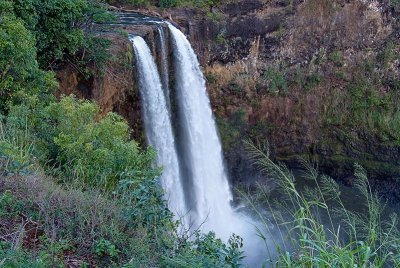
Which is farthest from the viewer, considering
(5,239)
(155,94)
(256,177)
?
(256,177)

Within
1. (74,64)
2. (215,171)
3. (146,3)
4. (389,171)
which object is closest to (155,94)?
(74,64)

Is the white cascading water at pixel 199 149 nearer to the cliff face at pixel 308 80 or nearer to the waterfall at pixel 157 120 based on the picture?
the waterfall at pixel 157 120

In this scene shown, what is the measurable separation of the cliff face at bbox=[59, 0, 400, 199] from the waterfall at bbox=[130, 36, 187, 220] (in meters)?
4.80

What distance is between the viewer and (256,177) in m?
18.6

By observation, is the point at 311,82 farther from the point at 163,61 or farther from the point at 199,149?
the point at 163,61

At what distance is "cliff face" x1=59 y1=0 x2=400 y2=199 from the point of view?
1869 centimetres

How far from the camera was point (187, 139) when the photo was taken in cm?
1605

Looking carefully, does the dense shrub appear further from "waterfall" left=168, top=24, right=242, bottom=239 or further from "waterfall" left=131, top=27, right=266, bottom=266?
"waterfall" left=168, top=24, right=242, bottom=239

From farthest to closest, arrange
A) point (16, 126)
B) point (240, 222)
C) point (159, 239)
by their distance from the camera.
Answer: point (240, 222), point (16, 126), point (159, 239)

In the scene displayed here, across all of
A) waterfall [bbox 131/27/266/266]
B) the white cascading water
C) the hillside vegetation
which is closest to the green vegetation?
the hillside vegetation

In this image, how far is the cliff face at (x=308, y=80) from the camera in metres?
18.7

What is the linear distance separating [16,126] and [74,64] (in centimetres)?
445

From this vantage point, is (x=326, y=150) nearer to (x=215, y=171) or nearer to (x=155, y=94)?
(x=215, y=171)

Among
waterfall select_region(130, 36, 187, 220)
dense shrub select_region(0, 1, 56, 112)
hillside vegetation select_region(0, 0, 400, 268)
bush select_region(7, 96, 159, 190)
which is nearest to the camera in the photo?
hillside vegetation select_region(0, 0, 400, 268)
